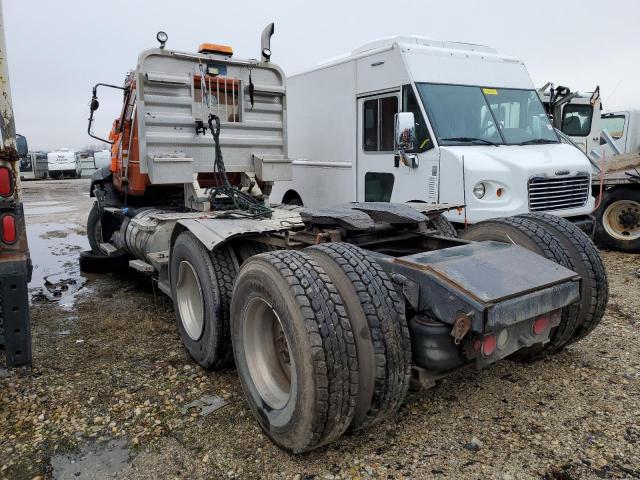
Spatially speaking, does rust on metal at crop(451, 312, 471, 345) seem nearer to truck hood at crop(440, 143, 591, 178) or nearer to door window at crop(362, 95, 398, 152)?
truck hood at crop(440, 143, 591, 178)

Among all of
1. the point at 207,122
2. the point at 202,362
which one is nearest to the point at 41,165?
the point at 207,122

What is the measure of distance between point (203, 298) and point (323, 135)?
4.46 meters

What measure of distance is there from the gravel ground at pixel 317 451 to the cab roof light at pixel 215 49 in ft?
10.6

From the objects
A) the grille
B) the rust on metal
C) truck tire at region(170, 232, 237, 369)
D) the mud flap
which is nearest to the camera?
the rust on metal

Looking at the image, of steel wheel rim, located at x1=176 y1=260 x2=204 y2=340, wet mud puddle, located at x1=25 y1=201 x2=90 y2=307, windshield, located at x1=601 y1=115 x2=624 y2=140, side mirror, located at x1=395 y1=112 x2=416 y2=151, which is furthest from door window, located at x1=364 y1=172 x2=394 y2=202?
windshield, located at x1=601 y1=115 x2=624 y2=140

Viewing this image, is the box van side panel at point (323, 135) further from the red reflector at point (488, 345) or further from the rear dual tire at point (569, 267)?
the red reflector at point (488, 345)

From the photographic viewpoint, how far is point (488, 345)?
2.65 m

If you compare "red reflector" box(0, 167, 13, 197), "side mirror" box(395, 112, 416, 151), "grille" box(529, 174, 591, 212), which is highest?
"side mirror" box(395, 112, 416, 151)

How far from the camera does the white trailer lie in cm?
3194

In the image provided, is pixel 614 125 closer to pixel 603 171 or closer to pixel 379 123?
pixel 603 171

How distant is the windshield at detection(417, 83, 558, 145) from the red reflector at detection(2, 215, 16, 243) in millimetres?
4360

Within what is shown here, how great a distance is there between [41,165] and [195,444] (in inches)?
1335

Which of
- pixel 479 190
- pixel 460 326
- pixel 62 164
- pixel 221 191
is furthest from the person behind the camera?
pixel 62 164

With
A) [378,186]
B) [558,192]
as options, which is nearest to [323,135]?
[378,186]
